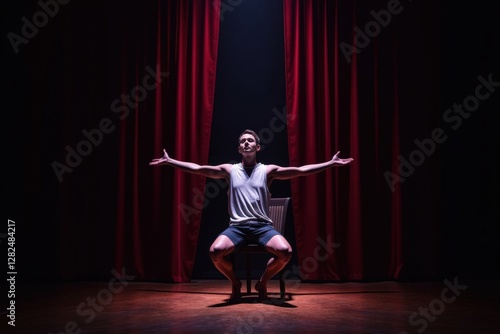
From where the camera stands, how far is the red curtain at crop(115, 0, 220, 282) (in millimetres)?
4375

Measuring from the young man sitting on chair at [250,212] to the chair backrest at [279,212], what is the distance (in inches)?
11.7

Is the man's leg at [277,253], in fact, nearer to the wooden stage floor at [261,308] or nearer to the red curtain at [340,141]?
the wooden stage floor at [261,308]

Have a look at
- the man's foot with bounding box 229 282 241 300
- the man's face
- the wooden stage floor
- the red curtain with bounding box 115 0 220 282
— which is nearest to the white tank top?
the man's face

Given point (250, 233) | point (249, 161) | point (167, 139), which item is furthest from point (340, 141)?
point (167, 139)

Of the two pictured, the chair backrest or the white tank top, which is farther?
the chair backrest

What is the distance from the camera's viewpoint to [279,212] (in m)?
3.91

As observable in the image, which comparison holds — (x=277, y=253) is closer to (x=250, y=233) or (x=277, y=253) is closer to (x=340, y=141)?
(x=250, y=233)

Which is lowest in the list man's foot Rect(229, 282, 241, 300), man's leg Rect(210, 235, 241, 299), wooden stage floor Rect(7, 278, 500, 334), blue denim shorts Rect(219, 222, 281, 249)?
wooden stage floor Rect(7, 278, 500, 334)

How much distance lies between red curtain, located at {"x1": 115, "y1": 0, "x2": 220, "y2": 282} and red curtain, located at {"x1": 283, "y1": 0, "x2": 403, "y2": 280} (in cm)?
87

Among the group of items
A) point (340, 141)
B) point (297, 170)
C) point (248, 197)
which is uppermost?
point (340, 141)

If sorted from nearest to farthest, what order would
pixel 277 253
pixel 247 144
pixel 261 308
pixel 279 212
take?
pixel 261 308
pixel 277 253
pixel 247 144
pixel 279 212

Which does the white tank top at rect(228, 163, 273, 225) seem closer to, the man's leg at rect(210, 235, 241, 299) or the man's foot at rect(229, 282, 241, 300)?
the man's leg at rect(210, 235, 241, 299)

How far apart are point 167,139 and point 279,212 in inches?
54.7

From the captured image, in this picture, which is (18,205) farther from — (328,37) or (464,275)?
(464,275)
